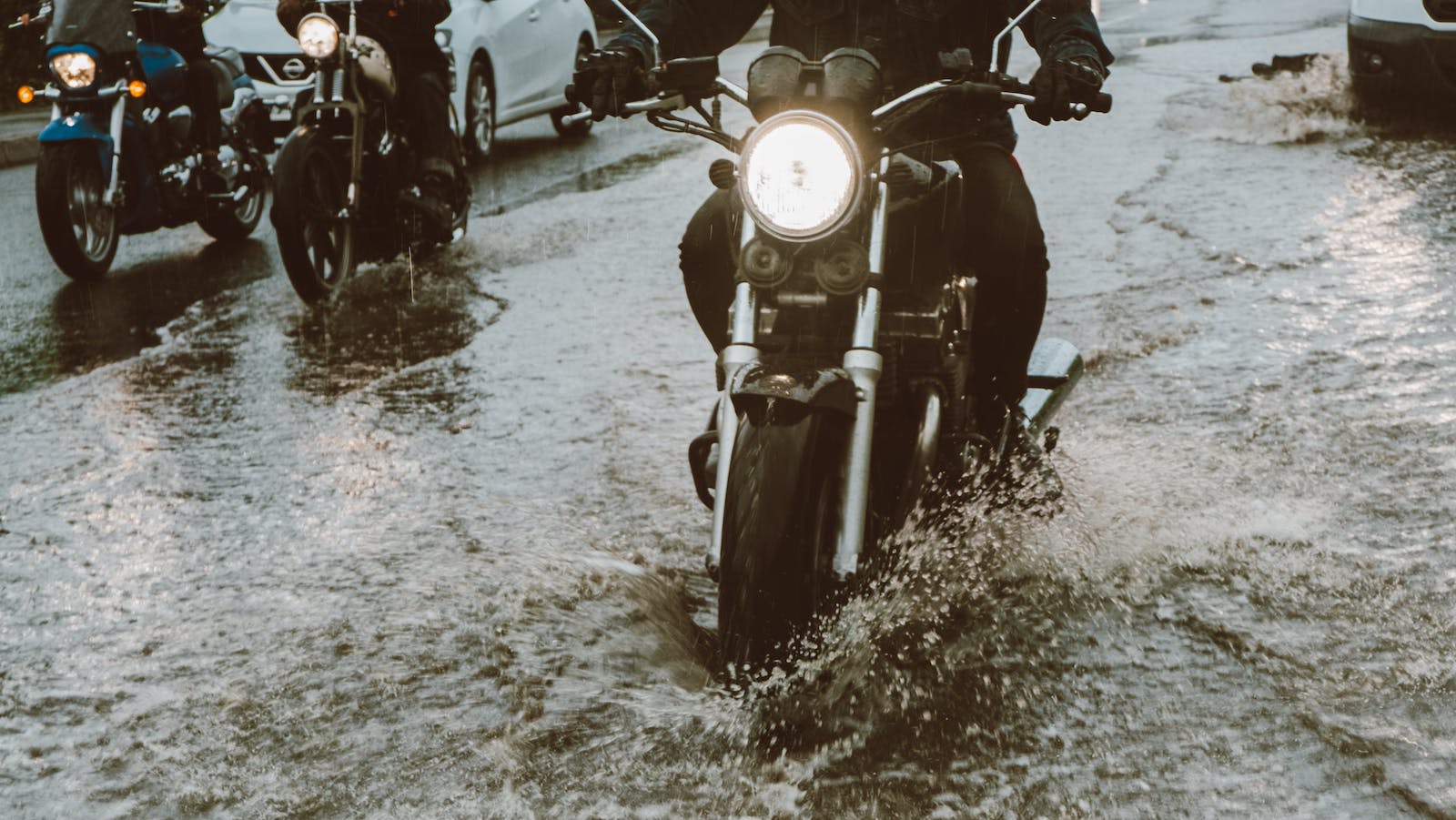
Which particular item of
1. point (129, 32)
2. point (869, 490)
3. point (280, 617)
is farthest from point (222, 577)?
point (129, 32)

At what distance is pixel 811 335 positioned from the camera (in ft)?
11.1

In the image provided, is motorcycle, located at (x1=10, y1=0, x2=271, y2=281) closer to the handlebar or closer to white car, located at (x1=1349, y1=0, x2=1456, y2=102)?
the handlebar

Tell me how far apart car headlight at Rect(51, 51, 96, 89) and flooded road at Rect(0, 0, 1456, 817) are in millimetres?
1082

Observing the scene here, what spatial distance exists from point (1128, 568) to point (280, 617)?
205cm

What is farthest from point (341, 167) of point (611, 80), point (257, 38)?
point (257, 38)

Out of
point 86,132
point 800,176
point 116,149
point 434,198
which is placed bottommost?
point 434,198

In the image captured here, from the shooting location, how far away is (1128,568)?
410cm

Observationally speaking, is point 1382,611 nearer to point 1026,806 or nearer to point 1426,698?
point 1426,698

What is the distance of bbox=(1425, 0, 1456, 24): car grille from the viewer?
10.3 metres

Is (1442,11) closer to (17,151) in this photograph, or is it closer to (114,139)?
(114,139)

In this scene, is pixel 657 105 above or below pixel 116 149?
above

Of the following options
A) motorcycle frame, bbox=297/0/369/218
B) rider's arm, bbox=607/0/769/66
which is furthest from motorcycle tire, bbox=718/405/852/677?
motorcycle frame, bbox=297/0/369/218

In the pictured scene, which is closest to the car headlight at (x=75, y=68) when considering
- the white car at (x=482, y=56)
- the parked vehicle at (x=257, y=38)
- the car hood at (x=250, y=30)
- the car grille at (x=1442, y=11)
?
the white car at (x=482, y=56)

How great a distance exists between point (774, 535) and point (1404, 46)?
28.9 ft
